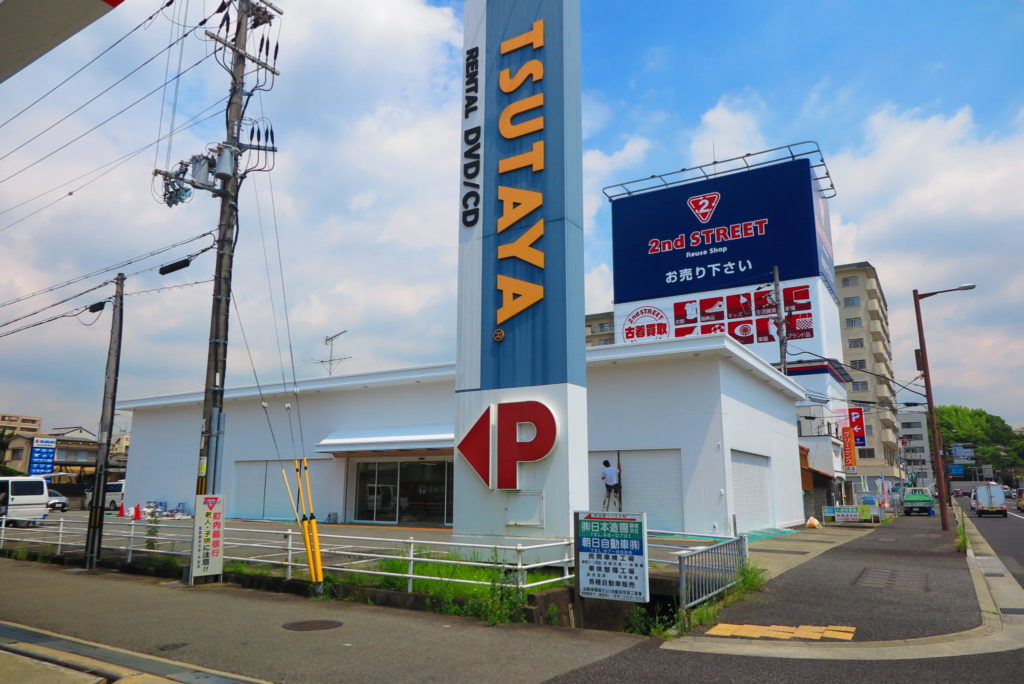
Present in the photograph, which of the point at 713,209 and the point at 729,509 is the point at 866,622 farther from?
the point at 713,209

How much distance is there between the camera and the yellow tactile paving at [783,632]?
7837 mm

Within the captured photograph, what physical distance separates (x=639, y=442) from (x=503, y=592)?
11807mm

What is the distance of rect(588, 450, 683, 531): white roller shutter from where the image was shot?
19453 mm

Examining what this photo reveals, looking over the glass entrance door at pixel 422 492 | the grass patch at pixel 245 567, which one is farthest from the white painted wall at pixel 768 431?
the grass patch at pixel 245 567

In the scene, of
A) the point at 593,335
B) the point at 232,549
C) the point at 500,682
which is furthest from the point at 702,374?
the point at 593,335

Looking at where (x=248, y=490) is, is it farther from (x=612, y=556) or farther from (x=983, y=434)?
(x=983, y=434)

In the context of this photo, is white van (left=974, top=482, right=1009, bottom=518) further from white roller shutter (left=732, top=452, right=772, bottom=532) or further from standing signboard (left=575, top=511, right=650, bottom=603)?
standing signboard (left=575, top=511, right=650, bottom=603)

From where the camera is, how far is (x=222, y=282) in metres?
13.3

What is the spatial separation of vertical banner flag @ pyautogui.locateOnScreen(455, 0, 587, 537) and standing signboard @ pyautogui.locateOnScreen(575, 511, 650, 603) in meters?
2.24

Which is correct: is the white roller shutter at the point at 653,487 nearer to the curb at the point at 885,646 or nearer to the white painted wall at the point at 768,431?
the white painted wall at the point at 768,431

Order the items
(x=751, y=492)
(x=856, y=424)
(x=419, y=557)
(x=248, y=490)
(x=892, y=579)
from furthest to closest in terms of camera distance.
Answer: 1. (x=856, y=424)
2. (x=248, y=490)
3. (x=751, y=492)
4. (x=892, y=579)
5. (x=419, y=557)

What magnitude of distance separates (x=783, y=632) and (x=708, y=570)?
58.2 inches

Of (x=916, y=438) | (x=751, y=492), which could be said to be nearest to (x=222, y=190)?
(x=751, y=492)

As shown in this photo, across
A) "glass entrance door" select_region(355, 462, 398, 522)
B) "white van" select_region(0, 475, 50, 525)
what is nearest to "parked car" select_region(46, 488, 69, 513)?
"white van" select_region(0, 475, 50, 525)
